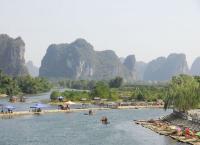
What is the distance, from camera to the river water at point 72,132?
4792cm

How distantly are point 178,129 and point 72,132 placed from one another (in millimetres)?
12542

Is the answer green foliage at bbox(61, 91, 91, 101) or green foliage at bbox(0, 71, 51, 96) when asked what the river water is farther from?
green foliage at bbox(0, 71, 51, 96)

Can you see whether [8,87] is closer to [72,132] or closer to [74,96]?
[74,96]

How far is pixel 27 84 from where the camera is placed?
6240 inches

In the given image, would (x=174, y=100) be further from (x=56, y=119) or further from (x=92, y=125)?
(x=56, y=119)

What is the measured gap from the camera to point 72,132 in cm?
5559

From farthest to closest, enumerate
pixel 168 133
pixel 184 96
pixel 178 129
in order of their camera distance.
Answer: pixel 184 96, pixel 168 133, pixel 178 129

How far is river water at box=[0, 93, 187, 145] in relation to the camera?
4792 centimetres

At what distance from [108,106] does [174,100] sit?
36.3 metres

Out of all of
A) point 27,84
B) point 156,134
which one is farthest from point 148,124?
point 27,84

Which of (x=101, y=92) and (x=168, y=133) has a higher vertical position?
(x=101, y=92)

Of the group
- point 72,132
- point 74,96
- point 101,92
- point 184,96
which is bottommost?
point 72,132

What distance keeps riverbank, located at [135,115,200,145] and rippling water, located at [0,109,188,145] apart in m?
1.08

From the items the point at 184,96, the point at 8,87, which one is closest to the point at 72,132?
the point at 184,96
